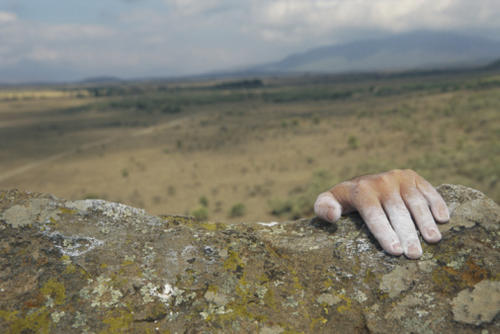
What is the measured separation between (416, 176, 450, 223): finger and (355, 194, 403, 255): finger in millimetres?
346

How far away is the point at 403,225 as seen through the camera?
7.47ft

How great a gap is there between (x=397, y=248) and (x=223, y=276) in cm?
108

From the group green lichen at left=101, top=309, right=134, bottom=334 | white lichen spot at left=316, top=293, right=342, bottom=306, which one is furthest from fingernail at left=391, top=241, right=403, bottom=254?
green lichen at left=101, top=309, right=134, bottom=334

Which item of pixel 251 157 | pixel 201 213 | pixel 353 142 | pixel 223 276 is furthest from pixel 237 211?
pixel 353 142

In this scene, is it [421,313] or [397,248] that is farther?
[397,248]

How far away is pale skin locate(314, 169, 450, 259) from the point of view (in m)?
2.26

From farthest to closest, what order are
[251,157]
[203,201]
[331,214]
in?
[251,157] < [203,201] < [331,214]

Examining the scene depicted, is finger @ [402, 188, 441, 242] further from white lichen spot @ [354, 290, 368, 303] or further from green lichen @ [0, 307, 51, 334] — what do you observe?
green lichen @ [0, 307, 51, 334]

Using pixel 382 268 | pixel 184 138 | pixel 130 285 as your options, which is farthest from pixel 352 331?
pixel 184 138

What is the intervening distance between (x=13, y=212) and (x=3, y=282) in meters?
0.52

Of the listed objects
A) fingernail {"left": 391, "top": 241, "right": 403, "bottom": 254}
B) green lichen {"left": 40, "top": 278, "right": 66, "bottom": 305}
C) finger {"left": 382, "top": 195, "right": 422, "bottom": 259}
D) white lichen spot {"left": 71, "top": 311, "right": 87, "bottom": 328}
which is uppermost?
finger {"left": 382, "top": 195, "right": 422, "bottom": 259}

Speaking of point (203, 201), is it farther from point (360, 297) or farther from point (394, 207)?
point (360, 297)

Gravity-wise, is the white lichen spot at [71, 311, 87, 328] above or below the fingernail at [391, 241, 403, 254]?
below

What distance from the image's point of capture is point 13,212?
7.57 feet
